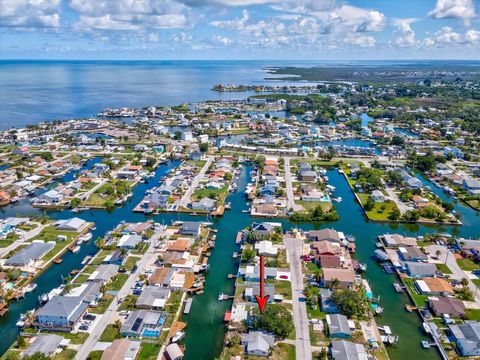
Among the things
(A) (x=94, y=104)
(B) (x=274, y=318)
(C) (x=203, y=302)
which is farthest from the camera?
(A) (x=94, y=104)

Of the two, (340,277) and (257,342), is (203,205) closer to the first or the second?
(340,277)

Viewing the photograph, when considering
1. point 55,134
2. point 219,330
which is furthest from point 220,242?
point 55,134

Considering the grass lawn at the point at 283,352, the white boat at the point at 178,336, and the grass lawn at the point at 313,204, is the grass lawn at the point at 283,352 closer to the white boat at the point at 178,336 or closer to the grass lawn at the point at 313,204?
the white boat at the point at 178,336

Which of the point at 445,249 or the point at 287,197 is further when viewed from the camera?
the point at 287,197

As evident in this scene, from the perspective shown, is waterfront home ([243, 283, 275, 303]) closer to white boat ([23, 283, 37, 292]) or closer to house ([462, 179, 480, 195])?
white boat ([23, 283, 37, 292])

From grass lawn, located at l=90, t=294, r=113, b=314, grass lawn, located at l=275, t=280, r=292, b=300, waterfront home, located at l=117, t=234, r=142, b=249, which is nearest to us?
grass lawn, located at l=90, t=294, r=113, b=314

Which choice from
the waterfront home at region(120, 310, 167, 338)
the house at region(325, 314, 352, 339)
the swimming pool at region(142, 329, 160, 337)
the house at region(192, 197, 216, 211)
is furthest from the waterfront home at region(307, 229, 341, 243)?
the swimming pool at region(142, 329, 160, 337)

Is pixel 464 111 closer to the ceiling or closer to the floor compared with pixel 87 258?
closer to the ceiling

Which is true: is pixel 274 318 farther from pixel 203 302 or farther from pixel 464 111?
pixel 464 111
